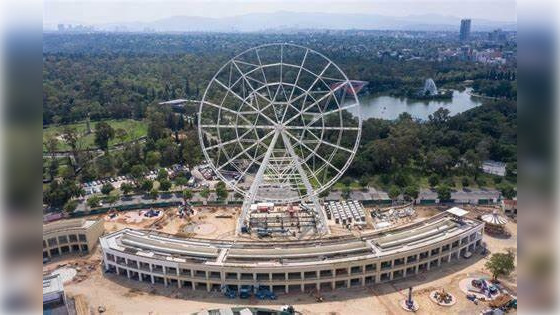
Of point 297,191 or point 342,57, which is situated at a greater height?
point 342,57

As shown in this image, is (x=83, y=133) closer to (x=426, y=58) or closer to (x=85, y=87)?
(x=85, y=87)

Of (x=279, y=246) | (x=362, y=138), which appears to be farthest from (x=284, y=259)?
(x=362, y=138)

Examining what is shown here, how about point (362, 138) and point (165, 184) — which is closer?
point (165, 184)

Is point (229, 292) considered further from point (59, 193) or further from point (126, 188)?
point (59, 193)

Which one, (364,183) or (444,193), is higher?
(444,193)

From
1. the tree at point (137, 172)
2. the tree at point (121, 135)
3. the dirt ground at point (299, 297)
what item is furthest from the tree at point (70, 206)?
the tree at point (121, 135)
